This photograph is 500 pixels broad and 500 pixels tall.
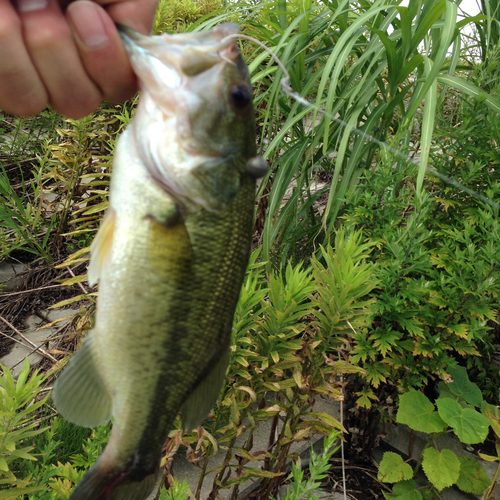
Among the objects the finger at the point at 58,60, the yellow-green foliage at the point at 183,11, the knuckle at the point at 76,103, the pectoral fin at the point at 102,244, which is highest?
the finger at the point at 58,60

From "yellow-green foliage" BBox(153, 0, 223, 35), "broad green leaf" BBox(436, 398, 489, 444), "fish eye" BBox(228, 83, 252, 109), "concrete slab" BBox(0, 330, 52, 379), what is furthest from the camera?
"yellow-green foliage" BBox(153, 0, 223, 35)

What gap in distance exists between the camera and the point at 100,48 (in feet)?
2.90

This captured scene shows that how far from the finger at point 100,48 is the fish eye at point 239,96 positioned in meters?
0.22

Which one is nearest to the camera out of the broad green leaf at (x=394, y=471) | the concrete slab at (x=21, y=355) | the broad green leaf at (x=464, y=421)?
the broad green leaf at (x=464, y=421)

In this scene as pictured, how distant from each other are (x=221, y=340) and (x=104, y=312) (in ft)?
0.81

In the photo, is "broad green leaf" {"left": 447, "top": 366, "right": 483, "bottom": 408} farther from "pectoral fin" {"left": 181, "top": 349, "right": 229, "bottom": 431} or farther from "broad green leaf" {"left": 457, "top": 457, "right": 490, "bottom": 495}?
"pectoral fin" {"left": 181, "top": 349, "right": 229, "bottom": 431}

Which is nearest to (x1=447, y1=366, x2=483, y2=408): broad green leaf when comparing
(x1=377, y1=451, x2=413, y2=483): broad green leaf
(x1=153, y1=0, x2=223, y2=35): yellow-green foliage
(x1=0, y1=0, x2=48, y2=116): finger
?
(x1=377, y1=451, x2=413, y2=483): broad green leaf

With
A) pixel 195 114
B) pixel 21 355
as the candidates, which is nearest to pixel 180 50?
pixel 195 114

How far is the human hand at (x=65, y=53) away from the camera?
0.85 m

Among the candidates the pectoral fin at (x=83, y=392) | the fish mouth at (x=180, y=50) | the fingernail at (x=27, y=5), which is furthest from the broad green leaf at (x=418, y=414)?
the fingernail at (x=27, y=5)

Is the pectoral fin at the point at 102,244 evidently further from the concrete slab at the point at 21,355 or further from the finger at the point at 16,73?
the concrete slab at the point at 21,355

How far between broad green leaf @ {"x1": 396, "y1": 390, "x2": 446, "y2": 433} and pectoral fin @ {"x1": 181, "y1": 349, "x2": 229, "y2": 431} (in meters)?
1.33

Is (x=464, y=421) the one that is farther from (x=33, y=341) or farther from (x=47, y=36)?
(x=33, y=341)

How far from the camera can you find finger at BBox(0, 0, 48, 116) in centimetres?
83
